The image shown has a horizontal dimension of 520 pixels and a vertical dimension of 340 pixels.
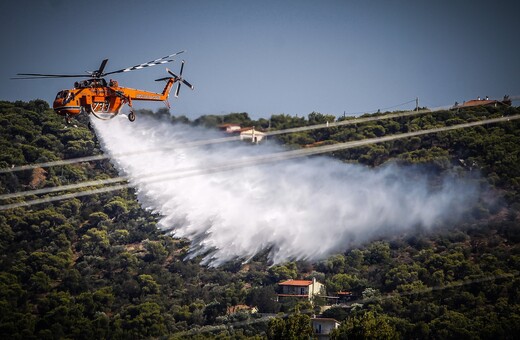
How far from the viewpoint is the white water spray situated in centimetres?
5281

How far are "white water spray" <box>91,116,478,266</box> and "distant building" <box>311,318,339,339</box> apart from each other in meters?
4.71

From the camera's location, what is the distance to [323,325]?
58.6 m

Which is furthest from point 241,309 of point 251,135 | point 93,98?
point 93,98

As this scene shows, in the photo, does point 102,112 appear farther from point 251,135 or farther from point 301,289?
point 251,135

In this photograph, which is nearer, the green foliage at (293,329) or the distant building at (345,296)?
the green foliage at (293,329)

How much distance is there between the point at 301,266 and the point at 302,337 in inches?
1028

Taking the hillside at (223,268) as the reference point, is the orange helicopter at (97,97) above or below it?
above

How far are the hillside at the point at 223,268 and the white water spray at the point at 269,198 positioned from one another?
196cm

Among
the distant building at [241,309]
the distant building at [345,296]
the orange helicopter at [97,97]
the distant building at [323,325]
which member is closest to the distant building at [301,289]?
the distant building at [345,296]

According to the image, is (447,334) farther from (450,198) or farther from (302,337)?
(450,198)

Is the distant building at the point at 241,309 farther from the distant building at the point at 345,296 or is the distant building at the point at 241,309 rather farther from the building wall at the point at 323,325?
the distant building at the point at 345,296

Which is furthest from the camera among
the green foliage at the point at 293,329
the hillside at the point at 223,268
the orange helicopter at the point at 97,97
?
the hillside at the point at 223,268

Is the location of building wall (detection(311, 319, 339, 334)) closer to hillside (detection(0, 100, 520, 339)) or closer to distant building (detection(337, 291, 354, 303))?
hillside (detection(0, 100, 520, 339))

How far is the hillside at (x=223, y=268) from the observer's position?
60.2 m
